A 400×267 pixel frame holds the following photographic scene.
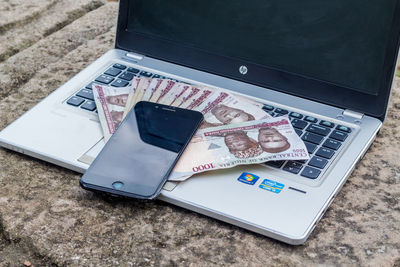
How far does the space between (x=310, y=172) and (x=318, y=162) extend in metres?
0.03

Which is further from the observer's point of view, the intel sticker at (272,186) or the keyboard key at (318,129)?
the keyboard key at (318,129)

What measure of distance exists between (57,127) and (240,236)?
406 mm

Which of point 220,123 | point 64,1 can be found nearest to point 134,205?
point 220,123

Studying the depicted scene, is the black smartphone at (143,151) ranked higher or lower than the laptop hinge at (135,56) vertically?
higher

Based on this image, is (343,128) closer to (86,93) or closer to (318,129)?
(318,129)

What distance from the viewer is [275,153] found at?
1049 millimetres

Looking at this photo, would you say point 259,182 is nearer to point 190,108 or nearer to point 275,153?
point 275,153

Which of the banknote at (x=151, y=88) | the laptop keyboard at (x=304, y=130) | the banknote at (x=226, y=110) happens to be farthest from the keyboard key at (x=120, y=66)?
the banknote at (x=226, y=110)

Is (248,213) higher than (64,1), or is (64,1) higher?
(248,213)

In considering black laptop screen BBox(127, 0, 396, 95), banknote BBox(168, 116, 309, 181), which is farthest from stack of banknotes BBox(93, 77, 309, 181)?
black laptop screen BBox(127, 0, 396, 95)

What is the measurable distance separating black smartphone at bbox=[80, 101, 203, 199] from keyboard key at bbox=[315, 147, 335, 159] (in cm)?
22

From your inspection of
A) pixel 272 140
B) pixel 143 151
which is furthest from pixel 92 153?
pixel 272 140

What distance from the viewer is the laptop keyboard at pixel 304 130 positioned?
1.05 meters

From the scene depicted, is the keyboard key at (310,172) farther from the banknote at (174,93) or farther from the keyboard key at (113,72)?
the keyboard key at (113,72)
